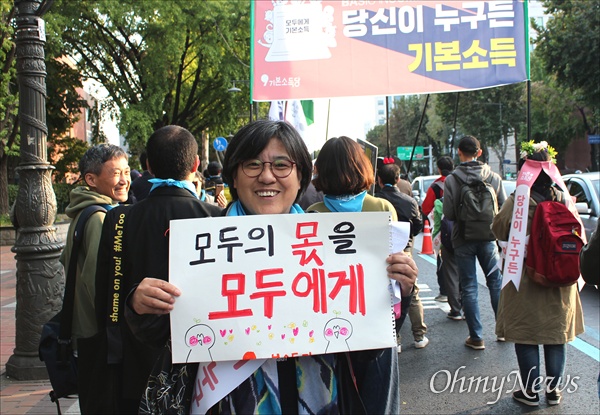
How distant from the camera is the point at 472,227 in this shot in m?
5.59

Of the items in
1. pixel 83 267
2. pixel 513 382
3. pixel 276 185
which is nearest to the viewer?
pixel 276 185

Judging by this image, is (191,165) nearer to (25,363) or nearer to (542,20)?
(25,363)

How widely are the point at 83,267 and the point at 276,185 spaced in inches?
68.5

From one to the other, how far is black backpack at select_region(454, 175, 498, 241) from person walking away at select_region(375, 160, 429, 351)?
41cm

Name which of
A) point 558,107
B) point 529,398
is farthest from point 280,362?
point 558,107

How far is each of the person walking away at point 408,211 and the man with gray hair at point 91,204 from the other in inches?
107

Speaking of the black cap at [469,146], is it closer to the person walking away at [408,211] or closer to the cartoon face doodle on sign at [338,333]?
the person walking away at [408,211]

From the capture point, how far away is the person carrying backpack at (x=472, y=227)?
5.59m

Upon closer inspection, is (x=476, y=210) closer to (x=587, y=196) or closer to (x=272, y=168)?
(x=272, y=168)

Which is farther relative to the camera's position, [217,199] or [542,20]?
[542,20]

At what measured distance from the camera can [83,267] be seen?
124 inches

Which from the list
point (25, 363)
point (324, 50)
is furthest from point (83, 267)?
point (324, 50)
